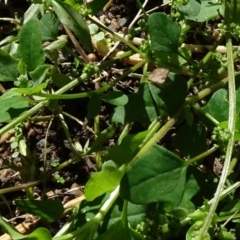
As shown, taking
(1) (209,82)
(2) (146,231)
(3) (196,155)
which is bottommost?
(2) (146,231)

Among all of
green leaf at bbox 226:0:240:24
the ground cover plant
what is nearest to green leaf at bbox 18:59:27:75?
the ground cover plant

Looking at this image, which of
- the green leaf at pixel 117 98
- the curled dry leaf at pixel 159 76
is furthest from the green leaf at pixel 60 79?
the curled dry leaf at pixel 159 76

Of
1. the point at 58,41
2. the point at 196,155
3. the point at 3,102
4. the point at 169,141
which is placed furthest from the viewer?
the point at 169,141

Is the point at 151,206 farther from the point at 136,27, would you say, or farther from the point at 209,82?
the point at 136,27

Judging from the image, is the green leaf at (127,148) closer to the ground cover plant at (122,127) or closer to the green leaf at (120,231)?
the ground cover plant at (122,127)

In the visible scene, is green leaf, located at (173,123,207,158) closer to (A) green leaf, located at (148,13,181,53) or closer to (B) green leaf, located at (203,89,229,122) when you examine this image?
(B) green leaf, located at (203,89,229,122)

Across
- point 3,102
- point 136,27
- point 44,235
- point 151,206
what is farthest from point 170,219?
point 136,27
